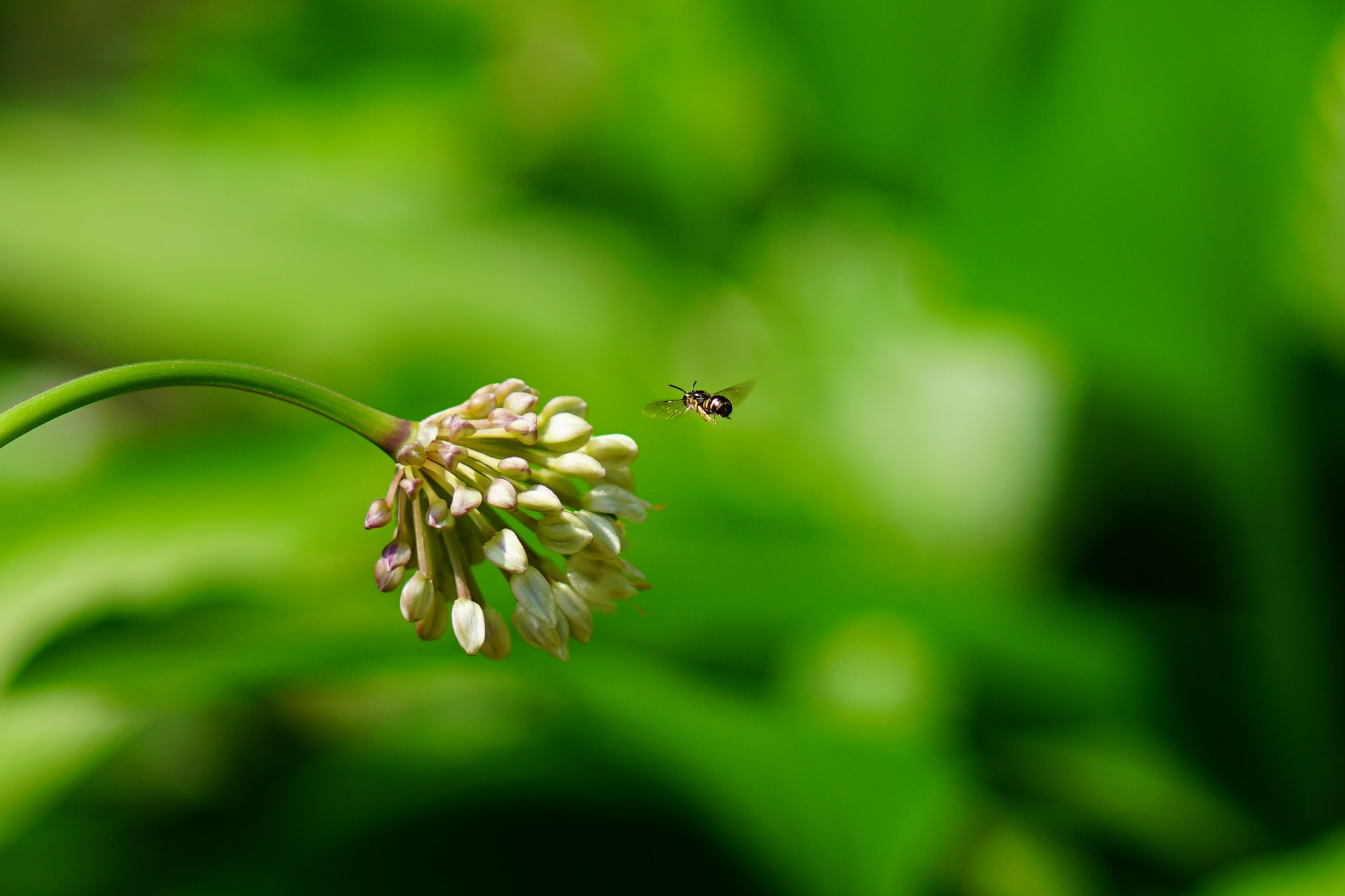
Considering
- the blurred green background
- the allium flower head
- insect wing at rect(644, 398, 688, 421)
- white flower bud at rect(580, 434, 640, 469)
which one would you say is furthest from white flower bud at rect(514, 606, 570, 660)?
the blurred green background

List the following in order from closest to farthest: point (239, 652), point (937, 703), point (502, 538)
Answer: point (502, 538)
point (239, 652)
point (937, 703)

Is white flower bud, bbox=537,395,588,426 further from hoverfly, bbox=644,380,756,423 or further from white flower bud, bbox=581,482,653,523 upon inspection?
hoverfly, bbox=644,380,756,423

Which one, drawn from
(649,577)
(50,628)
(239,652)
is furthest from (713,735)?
(50,628)

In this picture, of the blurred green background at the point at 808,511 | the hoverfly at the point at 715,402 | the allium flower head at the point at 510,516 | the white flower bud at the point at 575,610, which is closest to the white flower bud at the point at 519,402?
the allium flower head at the point at 510,516

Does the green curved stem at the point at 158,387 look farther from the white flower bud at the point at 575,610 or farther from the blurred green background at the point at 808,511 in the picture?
the blurred green background at the point at 808,511

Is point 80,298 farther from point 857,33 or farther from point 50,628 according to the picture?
point 857,33

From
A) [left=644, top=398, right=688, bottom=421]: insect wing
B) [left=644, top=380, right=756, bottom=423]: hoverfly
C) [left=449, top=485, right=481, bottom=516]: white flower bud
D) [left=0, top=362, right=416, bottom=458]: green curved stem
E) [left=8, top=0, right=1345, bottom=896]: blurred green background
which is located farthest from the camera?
[left=8, top=0, right=1345, bottom=896]: blurred green background

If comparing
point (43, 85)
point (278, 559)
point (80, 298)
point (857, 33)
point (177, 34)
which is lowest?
point (278, 559)
